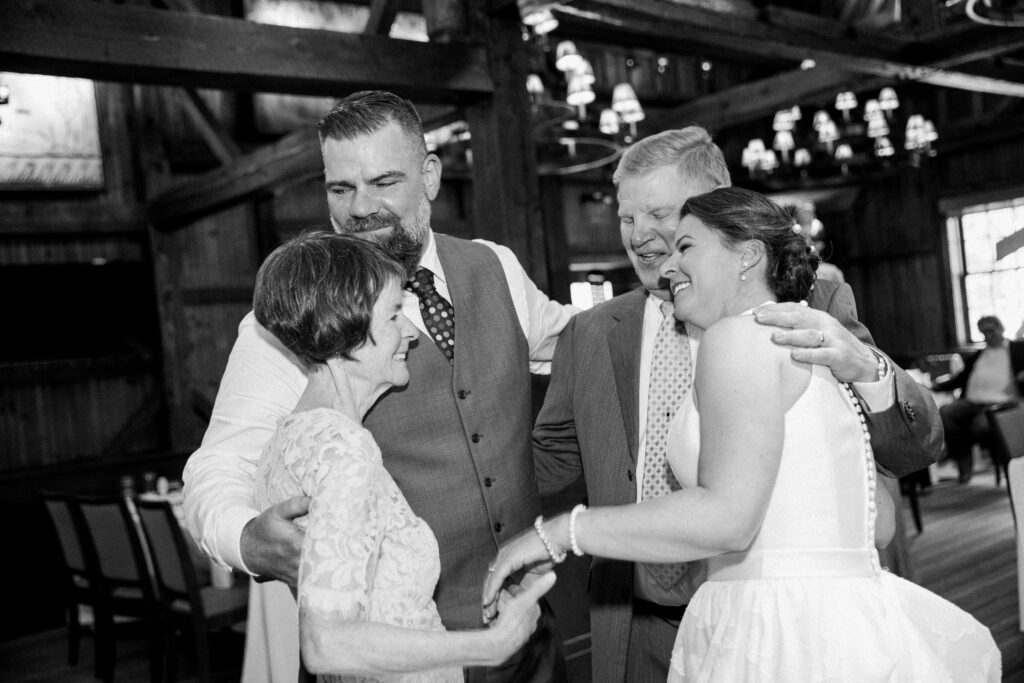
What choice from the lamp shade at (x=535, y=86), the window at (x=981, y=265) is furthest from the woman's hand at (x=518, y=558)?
the window at (x=981, y=265)

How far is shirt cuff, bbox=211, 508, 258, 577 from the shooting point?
1641 millimetres

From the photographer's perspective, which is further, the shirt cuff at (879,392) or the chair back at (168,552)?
the chair back at (168,552)

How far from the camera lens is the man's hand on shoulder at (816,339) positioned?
1.63 metres

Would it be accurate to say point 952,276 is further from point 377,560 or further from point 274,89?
point 377,560

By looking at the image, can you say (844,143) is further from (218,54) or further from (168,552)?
(168,552)

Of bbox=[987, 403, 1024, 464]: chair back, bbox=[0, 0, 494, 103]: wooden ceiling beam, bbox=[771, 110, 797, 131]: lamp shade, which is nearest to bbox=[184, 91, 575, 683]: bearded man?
bbox=[0, 0, 494, 103]: wooden ceiling beam

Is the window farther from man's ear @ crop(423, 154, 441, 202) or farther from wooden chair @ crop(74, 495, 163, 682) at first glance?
man's ear @ crop(423, 154, 441, 202)

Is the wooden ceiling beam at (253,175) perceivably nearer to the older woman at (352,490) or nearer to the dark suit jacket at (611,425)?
the dark suit jacket at (611,425)

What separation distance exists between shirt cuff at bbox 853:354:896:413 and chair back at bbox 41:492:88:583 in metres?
5.37

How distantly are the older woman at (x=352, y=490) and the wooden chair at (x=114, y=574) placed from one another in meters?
4.26

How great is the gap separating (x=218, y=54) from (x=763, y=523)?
360 centimetres

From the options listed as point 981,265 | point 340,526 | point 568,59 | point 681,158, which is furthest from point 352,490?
point 981,265

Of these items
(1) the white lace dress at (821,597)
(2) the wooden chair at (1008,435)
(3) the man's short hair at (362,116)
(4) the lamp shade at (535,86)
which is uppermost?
(4) the lamp shade at (535,86)

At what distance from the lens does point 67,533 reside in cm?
636
